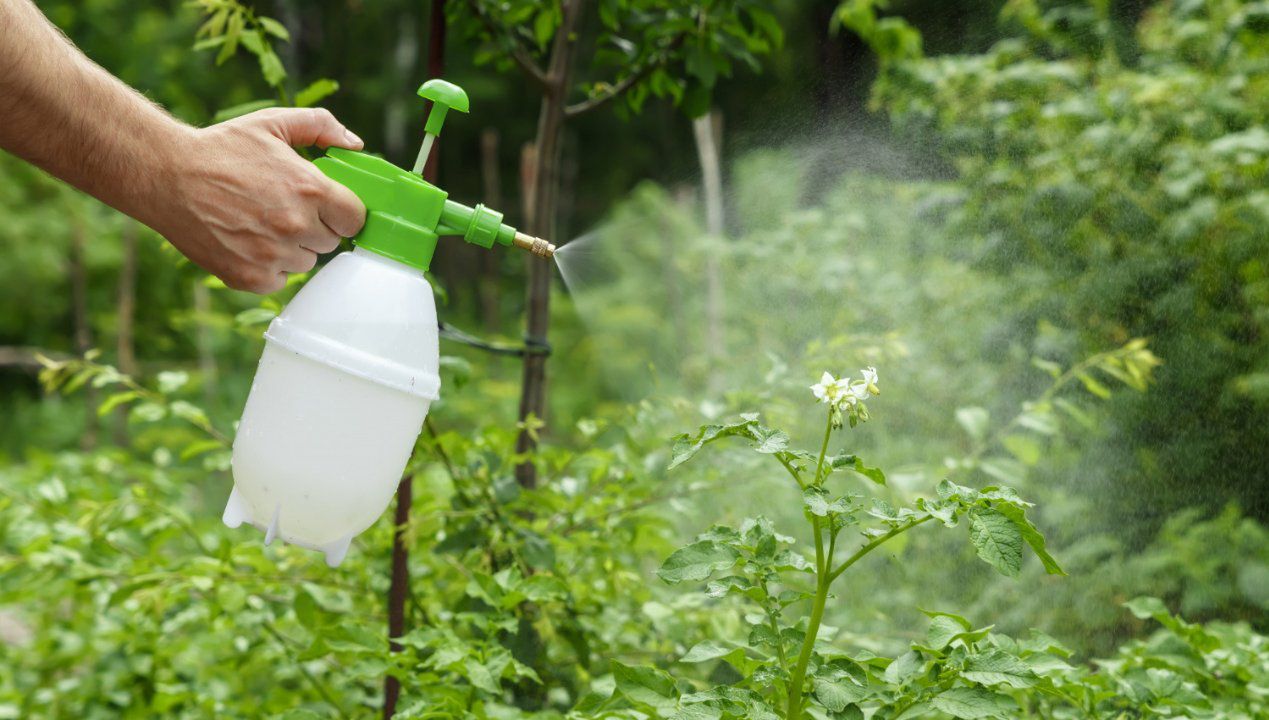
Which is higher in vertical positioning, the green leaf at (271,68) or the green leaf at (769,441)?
the green leaf at (271,68)

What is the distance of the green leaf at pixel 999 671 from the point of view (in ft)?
2.95

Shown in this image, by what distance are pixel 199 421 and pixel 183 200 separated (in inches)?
25.7

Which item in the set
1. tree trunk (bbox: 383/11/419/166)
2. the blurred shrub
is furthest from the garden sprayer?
tree trunk (bbox: 383/11/419/166)

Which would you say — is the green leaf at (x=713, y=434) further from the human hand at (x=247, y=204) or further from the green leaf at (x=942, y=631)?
the human hand at (x=247, y=204)

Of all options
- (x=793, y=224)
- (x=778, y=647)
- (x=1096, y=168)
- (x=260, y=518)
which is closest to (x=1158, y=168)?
(x=1096, y=168)

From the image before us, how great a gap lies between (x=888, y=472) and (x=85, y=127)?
126 cm

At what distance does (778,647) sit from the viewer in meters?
0.97

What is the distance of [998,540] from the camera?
88cm

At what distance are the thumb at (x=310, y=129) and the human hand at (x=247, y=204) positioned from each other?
0.09 ft

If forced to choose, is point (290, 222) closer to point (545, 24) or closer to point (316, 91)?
point (316, 91)

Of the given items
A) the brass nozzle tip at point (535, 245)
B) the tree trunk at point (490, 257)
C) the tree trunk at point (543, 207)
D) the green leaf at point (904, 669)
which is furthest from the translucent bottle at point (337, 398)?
the tree trunk at point (490, 257)

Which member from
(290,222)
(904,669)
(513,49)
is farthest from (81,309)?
(904,669)

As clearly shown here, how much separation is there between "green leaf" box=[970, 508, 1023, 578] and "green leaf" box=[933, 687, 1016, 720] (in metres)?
0.11

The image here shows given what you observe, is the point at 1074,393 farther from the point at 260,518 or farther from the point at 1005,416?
the point at 260,518
